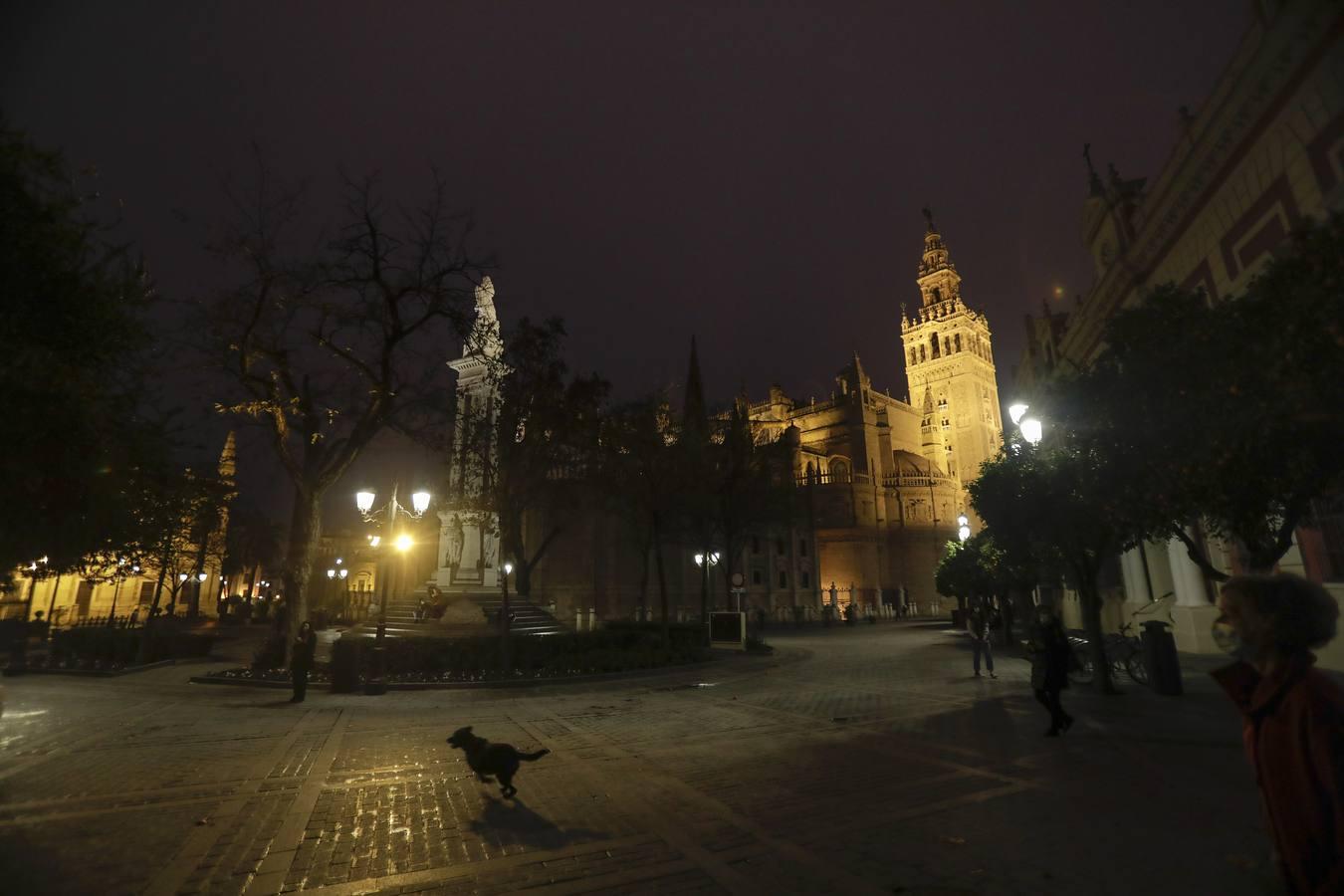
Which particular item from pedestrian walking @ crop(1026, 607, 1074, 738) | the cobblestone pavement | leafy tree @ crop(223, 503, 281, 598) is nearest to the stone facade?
pedestrian walking @ crop(1026, 607, 1074, 738)

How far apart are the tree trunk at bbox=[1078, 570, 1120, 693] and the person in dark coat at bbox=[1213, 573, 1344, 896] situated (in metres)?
11.2

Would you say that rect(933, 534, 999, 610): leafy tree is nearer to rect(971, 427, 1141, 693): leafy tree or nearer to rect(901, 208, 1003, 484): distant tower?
rect(971, 427, 1141, 693): leafy tree

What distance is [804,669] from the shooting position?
17.5 meters

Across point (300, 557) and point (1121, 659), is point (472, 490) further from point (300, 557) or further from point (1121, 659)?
point (1121, 659)

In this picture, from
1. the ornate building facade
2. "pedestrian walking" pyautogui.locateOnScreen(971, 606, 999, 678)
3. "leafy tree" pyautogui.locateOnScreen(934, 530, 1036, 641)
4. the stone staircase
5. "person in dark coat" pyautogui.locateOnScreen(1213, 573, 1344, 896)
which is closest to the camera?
"person in dark coat" pyautogui.locateOnScreen(1213, 573, 1344, 896)

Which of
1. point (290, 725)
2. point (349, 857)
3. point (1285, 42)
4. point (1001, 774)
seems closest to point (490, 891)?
point (349, 857)

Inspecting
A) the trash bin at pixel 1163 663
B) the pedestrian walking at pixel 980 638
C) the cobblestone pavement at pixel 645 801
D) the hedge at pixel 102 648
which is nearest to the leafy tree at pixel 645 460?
the pedestrian walking at pixel 980 638

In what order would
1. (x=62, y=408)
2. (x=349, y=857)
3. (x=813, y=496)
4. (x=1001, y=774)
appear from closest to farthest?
→ (x=349, y=857), (x=1001, y=774), (x=62, y=408), (x=813, y=496)

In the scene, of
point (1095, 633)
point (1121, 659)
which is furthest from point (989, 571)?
point (1095, 633)

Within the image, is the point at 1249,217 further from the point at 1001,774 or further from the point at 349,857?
the point at 349,857

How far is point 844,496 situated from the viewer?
59281 mm

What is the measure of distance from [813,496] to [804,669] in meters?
Result: 43.4

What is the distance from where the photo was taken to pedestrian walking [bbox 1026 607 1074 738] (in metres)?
8.35

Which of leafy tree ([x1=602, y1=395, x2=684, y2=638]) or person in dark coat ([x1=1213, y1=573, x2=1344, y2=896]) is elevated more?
leafy tree ([x1=602, y1=395, x2=684, y2=638])
